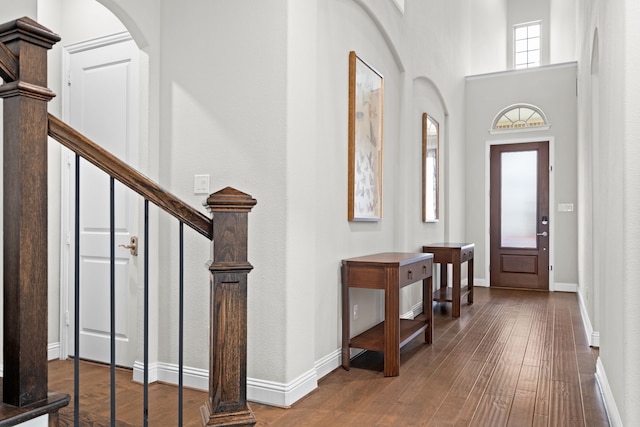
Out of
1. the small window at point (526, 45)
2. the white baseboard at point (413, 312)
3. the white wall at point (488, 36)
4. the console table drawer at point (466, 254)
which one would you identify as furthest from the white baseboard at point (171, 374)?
the small window at point (526, 45)

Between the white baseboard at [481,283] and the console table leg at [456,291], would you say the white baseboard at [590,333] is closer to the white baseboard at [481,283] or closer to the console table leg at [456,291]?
the console table leg at [456,291]

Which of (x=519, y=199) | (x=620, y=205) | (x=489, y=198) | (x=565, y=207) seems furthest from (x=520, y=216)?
(x=620, y=205)

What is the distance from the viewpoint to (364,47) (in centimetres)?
401

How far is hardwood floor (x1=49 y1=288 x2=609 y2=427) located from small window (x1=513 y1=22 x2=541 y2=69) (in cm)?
672

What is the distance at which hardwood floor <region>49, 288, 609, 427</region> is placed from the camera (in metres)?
2.65

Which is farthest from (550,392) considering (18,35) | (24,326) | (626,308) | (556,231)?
(556,231)

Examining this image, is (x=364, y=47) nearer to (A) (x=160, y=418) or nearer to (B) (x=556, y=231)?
(A) (x=160, y=418)

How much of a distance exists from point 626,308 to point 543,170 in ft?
19.0

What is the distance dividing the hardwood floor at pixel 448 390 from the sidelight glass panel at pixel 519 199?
121 inches

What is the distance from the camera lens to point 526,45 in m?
9.73

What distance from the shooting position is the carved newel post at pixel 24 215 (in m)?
1.30

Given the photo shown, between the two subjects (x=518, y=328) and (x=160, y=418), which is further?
(x=518, y=328)

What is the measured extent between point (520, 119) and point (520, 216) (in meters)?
1.48

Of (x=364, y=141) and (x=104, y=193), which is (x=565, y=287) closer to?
(x=364, y=141)
